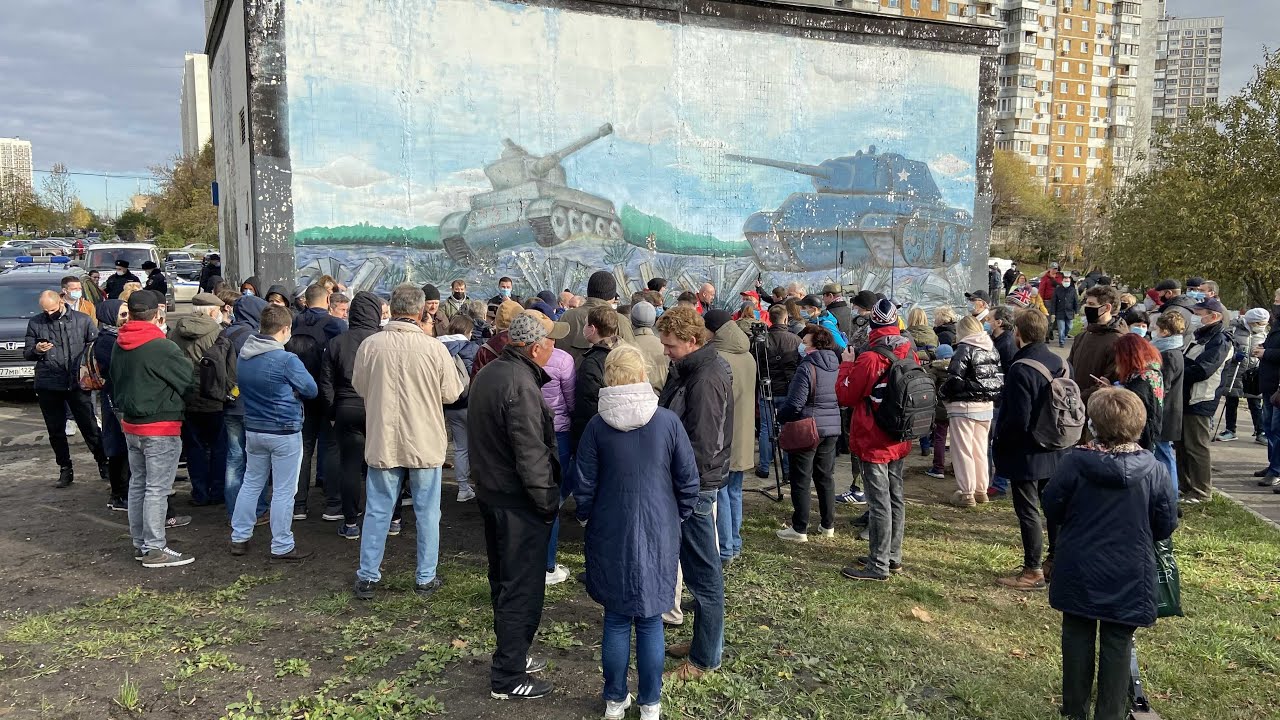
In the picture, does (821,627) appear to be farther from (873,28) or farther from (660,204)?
(873,28)

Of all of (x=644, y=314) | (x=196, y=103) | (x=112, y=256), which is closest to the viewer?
(x=644, y=314)

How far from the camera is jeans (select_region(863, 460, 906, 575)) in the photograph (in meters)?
6.01

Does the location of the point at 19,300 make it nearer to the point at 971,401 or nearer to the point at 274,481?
the point at 274,481

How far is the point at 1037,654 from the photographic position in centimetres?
500

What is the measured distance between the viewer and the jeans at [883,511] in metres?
6.01

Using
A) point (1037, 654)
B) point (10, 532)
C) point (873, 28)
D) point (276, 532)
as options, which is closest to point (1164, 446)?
point (1037, 654)

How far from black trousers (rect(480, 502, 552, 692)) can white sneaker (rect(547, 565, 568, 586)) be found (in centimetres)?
151

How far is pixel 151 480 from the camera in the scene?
6.21 m

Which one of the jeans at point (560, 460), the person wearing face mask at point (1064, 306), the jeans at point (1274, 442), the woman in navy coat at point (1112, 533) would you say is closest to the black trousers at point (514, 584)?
the jeans at point (560, 460)

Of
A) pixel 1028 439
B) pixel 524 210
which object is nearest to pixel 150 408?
pixel 1028 439

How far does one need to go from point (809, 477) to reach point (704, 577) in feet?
8.71

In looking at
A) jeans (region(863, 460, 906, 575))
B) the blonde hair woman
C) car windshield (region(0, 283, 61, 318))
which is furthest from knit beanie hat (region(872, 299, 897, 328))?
car windshield (region(0, 283, 61, 318))

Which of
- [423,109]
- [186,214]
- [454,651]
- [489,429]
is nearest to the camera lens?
[489,429]

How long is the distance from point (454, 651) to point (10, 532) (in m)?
4.91
